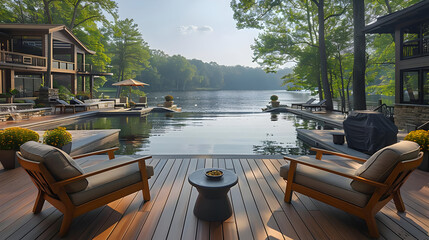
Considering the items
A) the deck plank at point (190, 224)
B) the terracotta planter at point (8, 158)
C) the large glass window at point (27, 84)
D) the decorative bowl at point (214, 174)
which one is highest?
the large glass window at point (27, 84)

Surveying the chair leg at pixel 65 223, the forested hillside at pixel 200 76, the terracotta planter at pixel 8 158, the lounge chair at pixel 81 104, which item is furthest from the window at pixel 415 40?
the forested hillside at pixel 200 76

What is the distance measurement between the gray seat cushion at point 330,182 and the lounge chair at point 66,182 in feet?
6.59

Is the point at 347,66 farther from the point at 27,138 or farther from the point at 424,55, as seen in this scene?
the point at 27,138

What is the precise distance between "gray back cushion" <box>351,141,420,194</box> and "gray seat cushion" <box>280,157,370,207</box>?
8 centimetres

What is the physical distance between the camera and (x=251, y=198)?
3396 mm

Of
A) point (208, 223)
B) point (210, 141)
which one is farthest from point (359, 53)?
point (208, 223)

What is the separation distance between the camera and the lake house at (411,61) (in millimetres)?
9656

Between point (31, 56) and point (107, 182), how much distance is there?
18.7 m

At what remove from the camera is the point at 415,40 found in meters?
10.1

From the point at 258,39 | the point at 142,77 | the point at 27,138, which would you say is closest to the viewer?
the point at 27,138

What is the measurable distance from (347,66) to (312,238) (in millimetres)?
23739

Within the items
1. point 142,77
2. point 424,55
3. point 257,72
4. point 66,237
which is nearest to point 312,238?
point 66,237

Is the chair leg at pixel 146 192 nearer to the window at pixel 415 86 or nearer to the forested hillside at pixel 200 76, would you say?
the window at pixel 415 86

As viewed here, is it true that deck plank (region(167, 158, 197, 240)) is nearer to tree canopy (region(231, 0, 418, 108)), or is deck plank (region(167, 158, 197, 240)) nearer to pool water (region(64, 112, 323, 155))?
pool water (region(64, 112, 323, 155))
